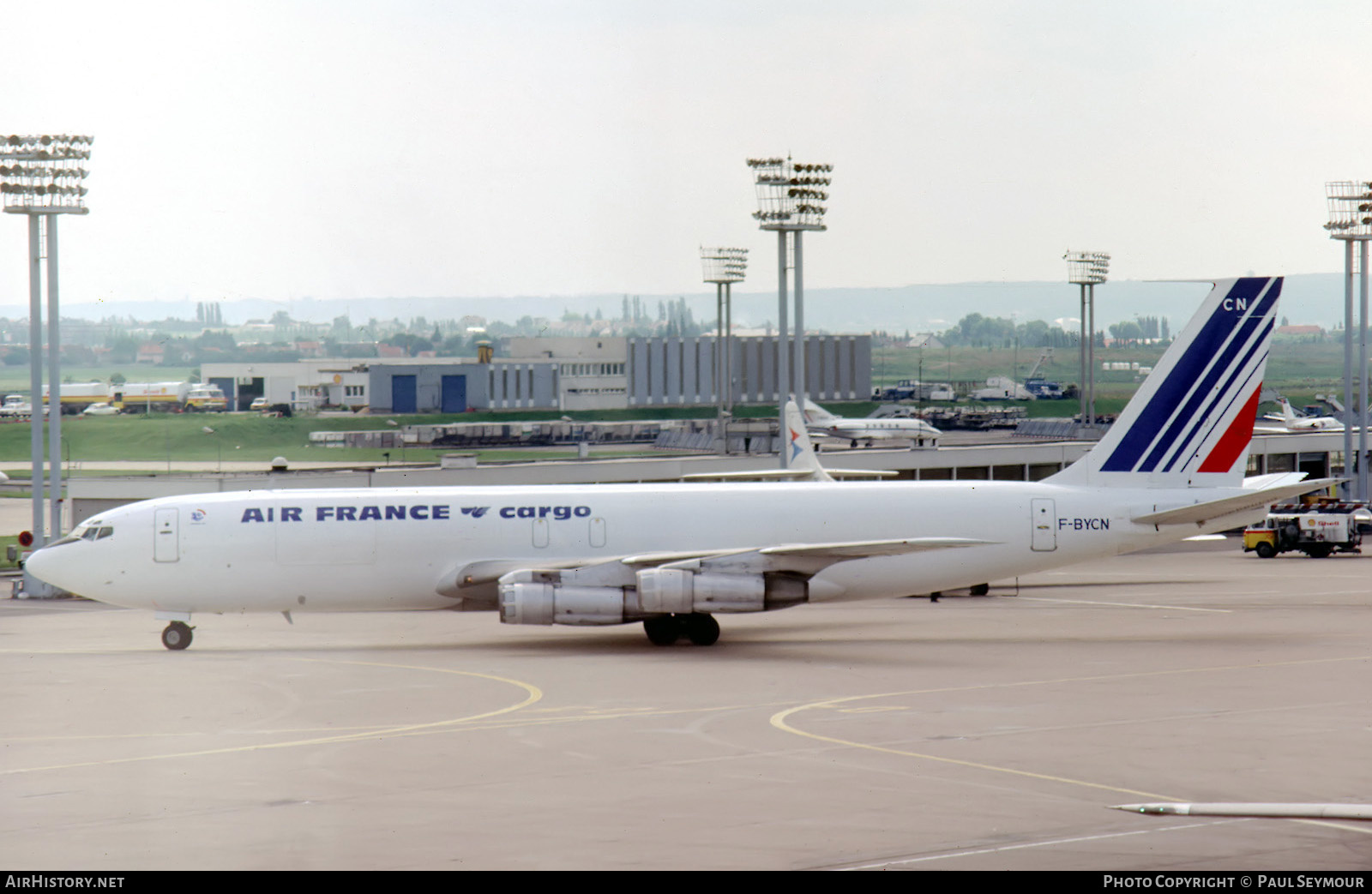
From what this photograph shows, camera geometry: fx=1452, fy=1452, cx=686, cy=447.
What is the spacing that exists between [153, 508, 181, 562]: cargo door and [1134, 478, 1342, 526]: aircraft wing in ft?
79.9

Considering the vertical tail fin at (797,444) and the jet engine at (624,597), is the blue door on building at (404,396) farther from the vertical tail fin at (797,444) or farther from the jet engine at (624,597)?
the jet engine at (624,597)

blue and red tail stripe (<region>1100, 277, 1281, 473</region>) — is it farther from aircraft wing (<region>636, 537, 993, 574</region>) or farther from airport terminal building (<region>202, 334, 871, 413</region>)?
airport terminal building (<region>202, 334, 871, 413</region>)

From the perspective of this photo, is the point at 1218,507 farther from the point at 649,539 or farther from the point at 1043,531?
the point at 649,539

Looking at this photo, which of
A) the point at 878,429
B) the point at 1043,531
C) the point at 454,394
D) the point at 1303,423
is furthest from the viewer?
the point at 1303,423

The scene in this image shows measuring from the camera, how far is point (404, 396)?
77188 mm

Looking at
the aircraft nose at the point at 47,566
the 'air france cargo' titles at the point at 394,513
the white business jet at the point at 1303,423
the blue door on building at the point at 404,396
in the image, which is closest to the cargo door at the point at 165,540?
the 'air france cargo' titles at the point at 394,513

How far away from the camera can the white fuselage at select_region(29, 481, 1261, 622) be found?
3584 cm

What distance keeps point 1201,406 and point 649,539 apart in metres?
15.5

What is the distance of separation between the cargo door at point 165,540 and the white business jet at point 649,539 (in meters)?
0.06

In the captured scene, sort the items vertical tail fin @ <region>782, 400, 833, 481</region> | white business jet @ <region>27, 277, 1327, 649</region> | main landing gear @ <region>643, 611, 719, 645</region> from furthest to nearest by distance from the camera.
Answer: vertical tail fin @ <region>782, 400, 833, 481</region> → main landing gear @ <region>643, 611, 719, 645</region> → white business jet @ <region>27, 277, 1327, 649</region>

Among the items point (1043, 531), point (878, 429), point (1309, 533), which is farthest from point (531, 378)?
point (1043, 531)

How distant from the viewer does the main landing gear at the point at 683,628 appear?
3572 centimetres

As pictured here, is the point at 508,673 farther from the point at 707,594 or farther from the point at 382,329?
the point at 382,329

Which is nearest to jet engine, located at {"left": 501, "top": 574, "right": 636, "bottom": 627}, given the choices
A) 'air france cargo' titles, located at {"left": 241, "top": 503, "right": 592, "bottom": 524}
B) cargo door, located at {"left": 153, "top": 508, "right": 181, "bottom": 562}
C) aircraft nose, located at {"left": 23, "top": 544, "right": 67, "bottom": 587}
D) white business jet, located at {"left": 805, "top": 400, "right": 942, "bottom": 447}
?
'air france cargo' titles, located at {"left": 241, "top": 503, "right": 592, "bottom": 524}
